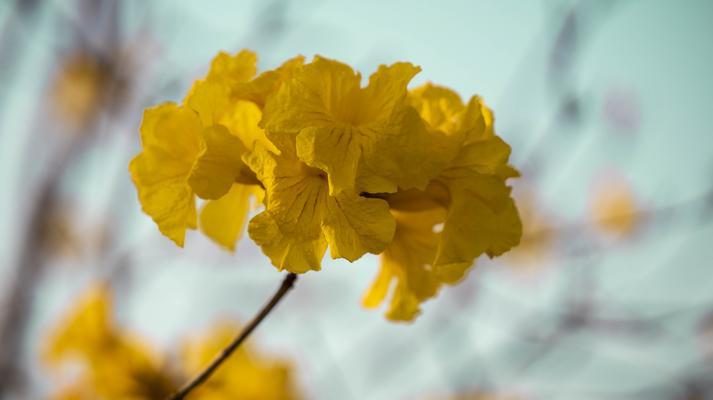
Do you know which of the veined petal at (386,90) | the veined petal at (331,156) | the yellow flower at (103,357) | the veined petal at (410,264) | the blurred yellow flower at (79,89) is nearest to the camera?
the veined petal at (331,156)

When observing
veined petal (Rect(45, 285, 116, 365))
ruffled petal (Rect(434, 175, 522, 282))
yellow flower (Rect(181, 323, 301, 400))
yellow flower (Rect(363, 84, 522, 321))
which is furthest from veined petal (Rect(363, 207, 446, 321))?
veined petal (Rect(45, 285, 116, 365))

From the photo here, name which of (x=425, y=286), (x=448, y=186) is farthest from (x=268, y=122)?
(x=425, y=286)

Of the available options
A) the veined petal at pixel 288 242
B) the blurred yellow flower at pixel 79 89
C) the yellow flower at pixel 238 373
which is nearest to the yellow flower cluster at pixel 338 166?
the veined petal at pixel 288 242

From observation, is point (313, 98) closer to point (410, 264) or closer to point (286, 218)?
point (286, 218)

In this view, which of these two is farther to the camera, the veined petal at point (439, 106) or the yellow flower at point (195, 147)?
the veined petal at point (439, 106)

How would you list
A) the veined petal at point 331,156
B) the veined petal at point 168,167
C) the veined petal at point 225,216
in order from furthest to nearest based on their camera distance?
the veined petal at point 225,216 → the veined petal at point 168,167 → the veined petal at point 331,156

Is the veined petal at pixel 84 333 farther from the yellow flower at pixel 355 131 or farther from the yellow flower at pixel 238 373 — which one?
the yellow flower at pixel 355 131

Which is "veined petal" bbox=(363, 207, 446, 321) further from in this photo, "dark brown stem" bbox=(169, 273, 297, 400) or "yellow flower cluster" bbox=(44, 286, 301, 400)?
"yellow flower cluster" bbox=(44, 286, 301, 400)
